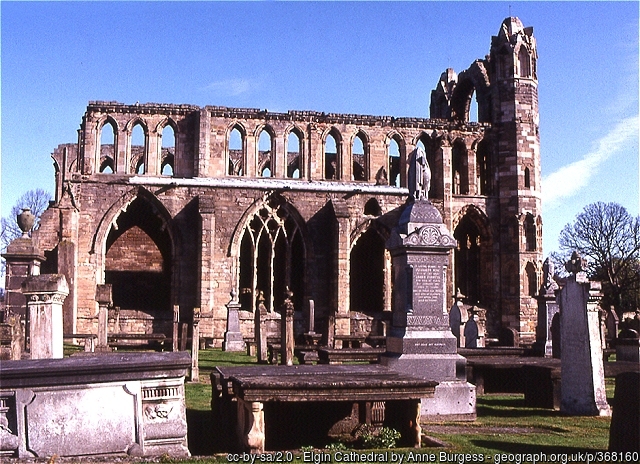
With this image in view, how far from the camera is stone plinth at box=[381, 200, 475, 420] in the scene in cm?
1124

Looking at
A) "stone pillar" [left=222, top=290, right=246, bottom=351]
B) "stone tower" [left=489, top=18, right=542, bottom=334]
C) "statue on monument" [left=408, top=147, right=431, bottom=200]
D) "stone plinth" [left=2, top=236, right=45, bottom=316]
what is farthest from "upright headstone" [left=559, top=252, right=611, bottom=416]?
"stone tower" [left=489, top=18, right=542, bottom=334]

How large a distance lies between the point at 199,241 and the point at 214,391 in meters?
19.7

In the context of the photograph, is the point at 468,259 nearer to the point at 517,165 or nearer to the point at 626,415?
the point at 517,165

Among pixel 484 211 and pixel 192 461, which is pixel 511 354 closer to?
pixel 192 461

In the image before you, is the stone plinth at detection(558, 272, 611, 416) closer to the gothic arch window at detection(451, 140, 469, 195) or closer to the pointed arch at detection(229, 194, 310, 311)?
the pointed arch at detection(229, 194, 310, 311)

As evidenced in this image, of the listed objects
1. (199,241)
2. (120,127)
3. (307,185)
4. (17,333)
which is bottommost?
(17,333)

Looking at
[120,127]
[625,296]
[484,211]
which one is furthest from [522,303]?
Result: [625,296]

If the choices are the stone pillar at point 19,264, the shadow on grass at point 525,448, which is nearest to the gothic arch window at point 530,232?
the stone pillar at point 19,264

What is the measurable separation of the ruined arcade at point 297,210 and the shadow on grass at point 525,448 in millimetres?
20596

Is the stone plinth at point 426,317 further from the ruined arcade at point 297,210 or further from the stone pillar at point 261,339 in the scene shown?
the ruined arcade at point 297,210

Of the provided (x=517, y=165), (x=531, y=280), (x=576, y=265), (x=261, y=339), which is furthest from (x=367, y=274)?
(x=576, y=265)

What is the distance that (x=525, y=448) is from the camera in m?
8.41

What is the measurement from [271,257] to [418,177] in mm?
19715

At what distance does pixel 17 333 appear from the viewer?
1412 centimetres
